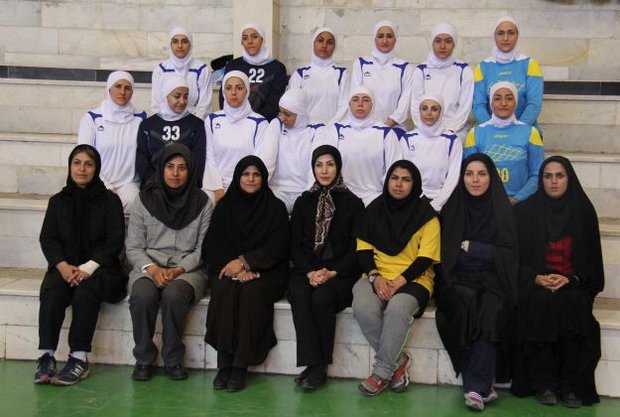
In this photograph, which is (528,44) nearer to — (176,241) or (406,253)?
(406,253)

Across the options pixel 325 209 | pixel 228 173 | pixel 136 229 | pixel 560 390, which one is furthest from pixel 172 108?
pixel 560 390

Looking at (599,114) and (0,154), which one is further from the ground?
(599,114)

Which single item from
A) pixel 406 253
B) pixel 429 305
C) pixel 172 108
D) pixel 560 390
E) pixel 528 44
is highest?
pixel 528 44

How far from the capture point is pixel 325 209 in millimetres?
4871

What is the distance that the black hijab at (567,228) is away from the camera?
450 cm

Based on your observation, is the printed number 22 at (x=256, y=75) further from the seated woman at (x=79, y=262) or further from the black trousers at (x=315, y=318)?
the black trousers at (x=315, y=318)

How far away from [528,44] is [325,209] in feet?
12.6

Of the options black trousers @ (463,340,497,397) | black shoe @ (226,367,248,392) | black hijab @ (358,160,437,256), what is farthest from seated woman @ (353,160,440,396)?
black shoe @ (226,367,248,392)

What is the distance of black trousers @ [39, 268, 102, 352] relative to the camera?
15.1ft

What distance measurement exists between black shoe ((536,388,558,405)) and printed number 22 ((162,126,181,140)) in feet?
9.42

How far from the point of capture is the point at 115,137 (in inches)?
225

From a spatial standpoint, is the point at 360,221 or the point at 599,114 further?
the point at 599,114

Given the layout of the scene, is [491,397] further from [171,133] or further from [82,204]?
[171,133]

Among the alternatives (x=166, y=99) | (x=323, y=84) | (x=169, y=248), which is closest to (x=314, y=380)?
(x=169, y=248)
